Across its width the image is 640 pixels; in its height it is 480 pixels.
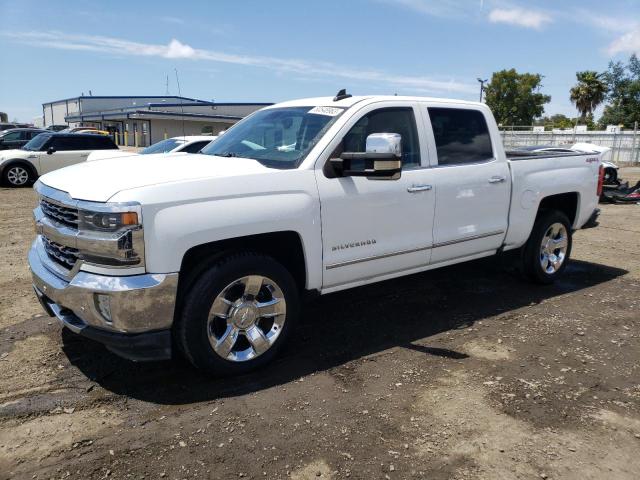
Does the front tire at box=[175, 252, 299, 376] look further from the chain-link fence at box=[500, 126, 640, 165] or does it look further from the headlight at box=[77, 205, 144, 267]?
the chain-link fence at box=[500, 126, 640, 165]

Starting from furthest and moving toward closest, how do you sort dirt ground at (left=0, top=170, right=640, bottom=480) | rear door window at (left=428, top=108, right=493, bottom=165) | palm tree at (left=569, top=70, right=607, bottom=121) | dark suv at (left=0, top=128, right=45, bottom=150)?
palm tree at (left=569, top=70, right=607, bottom=121) < dark suv at (left=0, top=128, right=45, bottom=150) < rear door window at (left=428, top=108, right=493, bottom=165) < dirt ground at (left=0, top=170, right=640, bottom=480)

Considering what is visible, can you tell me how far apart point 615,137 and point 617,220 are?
69.9 feet

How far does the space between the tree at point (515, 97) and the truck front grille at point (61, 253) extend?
70.3 metres

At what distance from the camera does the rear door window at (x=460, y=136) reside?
15.5 ft

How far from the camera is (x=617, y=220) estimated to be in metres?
10.8

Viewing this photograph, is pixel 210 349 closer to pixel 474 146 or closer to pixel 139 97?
Result: pixel 474 146

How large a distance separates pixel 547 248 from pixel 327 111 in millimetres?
3182

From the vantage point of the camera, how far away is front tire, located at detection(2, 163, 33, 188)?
50.2 ft

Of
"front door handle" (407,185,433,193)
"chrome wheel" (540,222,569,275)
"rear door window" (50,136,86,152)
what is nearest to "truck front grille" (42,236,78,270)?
"front door handle" (407,185,433,193)

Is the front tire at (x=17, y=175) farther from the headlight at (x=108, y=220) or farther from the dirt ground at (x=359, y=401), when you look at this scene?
the headlight at (x=108, y=220)

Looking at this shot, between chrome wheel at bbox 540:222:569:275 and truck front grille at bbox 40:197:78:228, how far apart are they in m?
4.67

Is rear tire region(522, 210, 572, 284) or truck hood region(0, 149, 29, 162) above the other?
truck hood region(0, 149, 29, 162)

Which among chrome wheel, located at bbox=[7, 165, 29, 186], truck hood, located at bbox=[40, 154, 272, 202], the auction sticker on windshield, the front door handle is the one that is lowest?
chrome wheel, located at bbox=[7, 165, 29, 186]

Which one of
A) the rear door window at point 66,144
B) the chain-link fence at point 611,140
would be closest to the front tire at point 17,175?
the rear door window at point 66,144
